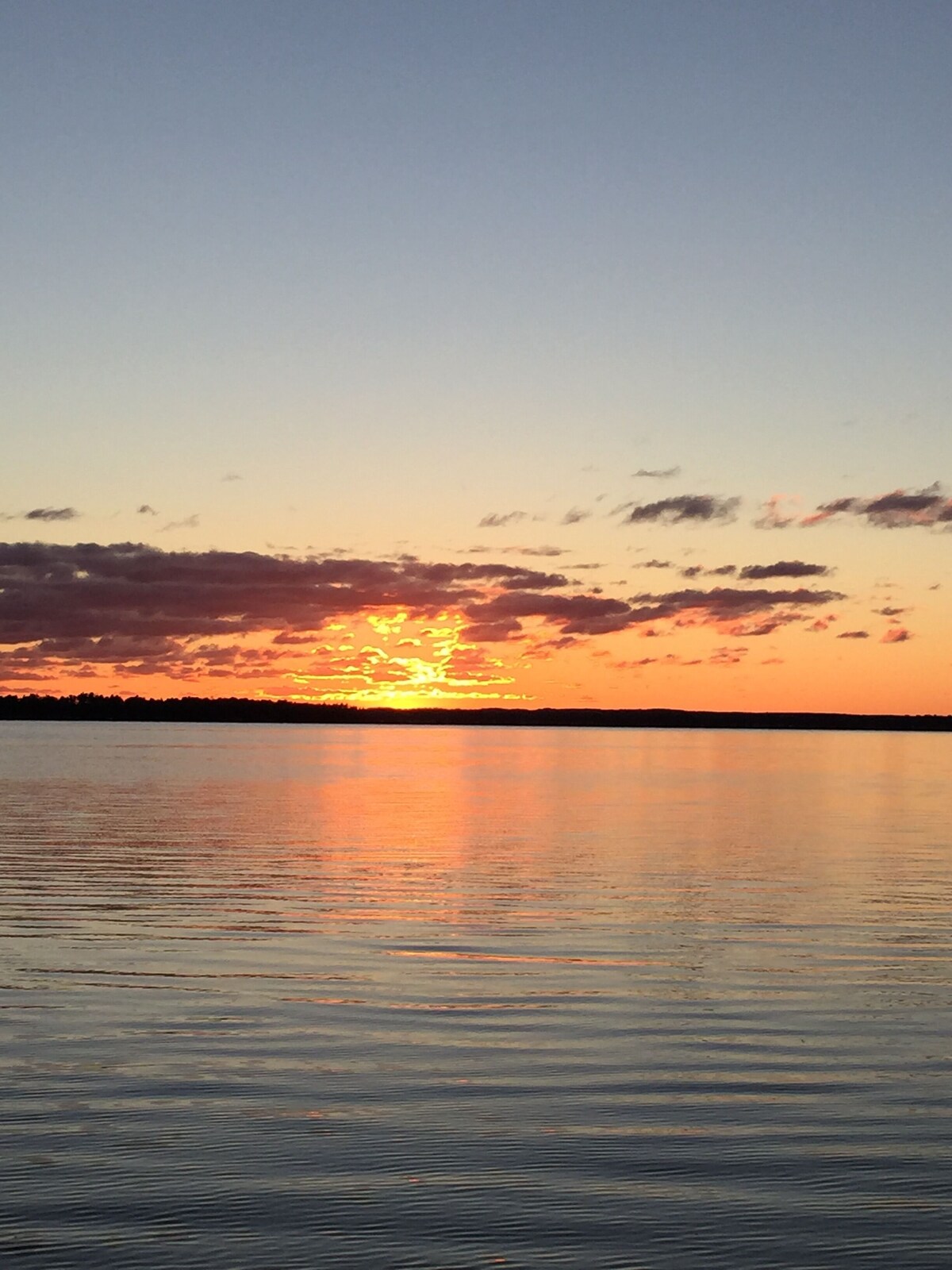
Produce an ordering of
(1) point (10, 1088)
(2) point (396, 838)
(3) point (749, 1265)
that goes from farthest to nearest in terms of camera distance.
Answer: (2) point (396, 838) → (1) point (10, 1088) → (3) point (749, 1265)

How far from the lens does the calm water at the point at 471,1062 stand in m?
9.16

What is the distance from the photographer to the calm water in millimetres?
9156

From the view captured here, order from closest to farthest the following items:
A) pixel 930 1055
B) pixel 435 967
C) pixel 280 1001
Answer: pixel 930 1055 → pixel 280 1001 → pixel 435 967

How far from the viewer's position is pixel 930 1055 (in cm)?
1433

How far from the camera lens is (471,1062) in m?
13.8

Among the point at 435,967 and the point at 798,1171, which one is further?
the point at 435,967

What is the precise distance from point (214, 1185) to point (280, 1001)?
697 centimetres

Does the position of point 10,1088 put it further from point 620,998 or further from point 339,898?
point 339,898

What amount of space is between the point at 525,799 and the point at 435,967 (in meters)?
46.1

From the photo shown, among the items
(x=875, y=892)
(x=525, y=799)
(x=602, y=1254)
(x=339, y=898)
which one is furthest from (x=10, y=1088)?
(x=525, y=799)

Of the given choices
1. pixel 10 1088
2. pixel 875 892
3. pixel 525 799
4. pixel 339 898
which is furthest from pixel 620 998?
pixel 525 799

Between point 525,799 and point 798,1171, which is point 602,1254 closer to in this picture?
point 798,1171

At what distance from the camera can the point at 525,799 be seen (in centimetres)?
6525

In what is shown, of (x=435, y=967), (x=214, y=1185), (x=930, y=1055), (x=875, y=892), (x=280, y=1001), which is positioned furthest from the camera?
(x=875, y=892)
